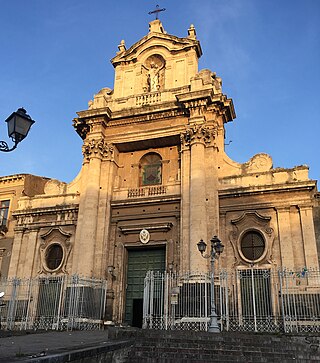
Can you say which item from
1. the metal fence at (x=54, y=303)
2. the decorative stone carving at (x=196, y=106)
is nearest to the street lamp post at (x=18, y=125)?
the metal fence at (x=54, y=303)

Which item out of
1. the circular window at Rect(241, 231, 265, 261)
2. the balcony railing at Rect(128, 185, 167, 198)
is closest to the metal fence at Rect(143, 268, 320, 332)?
the circular window at Rect(241, 231, 265, 261)

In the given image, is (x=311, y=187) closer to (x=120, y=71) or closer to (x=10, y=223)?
(x=120, y=71)

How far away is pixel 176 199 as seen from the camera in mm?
18938

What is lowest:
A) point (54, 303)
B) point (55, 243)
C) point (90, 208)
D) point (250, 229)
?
point (54, 303)

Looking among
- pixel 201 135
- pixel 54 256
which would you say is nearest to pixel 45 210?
pixel 54 256

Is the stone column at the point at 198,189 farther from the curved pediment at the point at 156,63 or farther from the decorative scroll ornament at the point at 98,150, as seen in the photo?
the decorative scroll ornament at the point at 98,150

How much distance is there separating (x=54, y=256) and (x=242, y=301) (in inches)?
372

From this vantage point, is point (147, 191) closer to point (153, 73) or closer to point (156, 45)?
point (153, 73)

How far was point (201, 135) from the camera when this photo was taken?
18953 mm

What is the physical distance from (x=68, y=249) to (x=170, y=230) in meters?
5.17

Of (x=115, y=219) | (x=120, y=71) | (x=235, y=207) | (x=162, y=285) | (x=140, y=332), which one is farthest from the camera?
(x=120, y=71)

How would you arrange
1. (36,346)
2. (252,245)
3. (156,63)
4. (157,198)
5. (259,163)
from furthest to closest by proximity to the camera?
(156,63)
(157,198)
(259,163)
(252,245)
(36,346)

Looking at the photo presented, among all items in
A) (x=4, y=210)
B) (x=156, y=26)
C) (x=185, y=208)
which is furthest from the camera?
(x=4, y=210)

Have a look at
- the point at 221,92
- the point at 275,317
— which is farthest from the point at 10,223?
the point at 275,317
